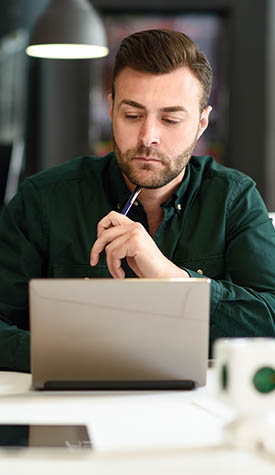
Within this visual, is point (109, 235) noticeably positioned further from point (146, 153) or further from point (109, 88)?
point (109, 88)

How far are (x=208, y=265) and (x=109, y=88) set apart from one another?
11.7ft

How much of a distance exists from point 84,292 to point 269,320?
0.61 meters

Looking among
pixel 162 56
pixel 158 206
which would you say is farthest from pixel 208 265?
pixel 162 56

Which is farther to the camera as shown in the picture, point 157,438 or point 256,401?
point 157,438

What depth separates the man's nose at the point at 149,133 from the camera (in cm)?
188

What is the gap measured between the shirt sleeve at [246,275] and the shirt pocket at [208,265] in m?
0.02

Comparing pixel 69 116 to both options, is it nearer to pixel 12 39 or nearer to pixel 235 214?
pixel 12 39

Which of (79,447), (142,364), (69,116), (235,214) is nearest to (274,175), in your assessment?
(69,116)

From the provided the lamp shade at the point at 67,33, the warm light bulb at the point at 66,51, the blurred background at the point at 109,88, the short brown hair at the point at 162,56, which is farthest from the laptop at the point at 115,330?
the blurred background at the point at 109,88

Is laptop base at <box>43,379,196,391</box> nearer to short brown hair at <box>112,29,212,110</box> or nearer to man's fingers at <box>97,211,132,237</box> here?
man's fingers at <box>97,211,132,237</box>

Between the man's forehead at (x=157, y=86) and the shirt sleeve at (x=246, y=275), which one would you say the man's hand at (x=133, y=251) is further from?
the man's forehead at (x=157, y=86)

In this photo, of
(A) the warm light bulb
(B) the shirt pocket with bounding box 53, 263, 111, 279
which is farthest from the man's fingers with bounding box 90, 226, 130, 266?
(A) the warm light bulb

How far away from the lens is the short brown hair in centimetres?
194

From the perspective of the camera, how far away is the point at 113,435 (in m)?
1.17
